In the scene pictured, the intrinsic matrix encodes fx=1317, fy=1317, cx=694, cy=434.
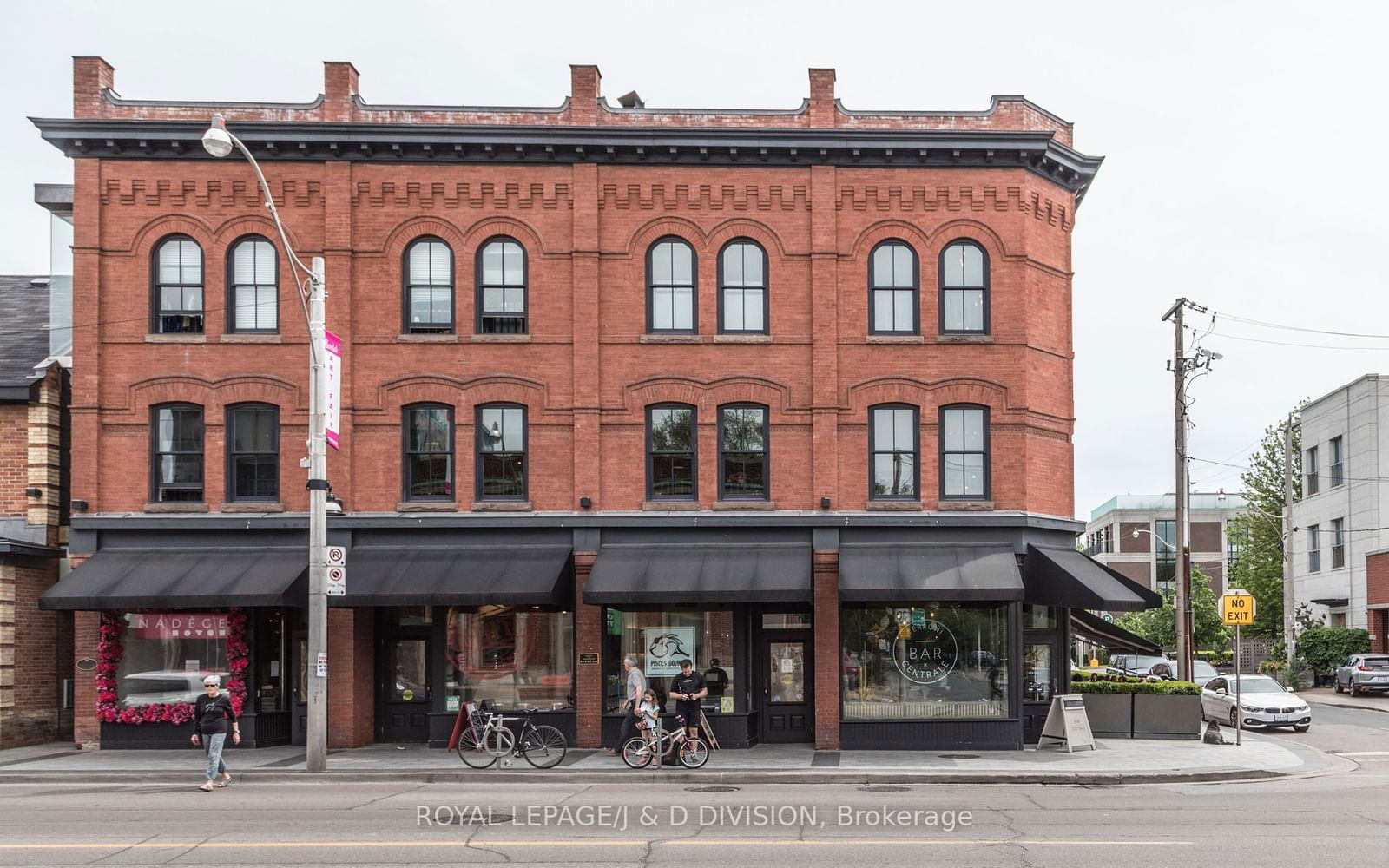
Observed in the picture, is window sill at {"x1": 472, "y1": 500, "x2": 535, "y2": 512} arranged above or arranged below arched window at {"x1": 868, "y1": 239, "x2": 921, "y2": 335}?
below

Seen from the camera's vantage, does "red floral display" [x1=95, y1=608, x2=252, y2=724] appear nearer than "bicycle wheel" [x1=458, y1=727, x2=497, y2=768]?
No

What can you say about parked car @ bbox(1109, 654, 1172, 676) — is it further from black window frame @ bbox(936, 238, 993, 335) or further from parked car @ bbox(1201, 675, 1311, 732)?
black window frame @ bbox(936, 238, 993, 335)

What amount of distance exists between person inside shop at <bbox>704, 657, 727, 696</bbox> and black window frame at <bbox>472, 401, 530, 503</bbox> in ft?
14.7

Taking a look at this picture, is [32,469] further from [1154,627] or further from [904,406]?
[1154,627]

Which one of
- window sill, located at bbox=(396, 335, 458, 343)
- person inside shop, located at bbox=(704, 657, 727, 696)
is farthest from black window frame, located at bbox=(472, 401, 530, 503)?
person inside shop, located at bbox=(704, 657, 727, 696)

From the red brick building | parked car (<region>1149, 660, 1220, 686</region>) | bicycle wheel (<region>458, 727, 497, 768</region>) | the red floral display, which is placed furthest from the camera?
parked car (<region>1149, 660, 1220, 686</region>)

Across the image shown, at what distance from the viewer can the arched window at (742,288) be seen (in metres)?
24.0

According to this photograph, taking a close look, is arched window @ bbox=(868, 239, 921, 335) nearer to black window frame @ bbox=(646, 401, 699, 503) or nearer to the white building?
black window frame @ bbox=(646, 401, 699, 503)

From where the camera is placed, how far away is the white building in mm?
52125

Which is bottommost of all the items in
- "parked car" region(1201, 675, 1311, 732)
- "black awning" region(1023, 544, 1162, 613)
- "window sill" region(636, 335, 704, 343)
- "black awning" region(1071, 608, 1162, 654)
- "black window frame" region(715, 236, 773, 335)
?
"parked car" region(1201, 675, 1311, 732)

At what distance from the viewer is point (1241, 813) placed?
51.0 ft

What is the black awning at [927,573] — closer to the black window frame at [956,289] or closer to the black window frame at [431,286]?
the black window frame at [956,289]

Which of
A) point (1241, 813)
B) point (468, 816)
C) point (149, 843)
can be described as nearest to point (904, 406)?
point (1241, 813)

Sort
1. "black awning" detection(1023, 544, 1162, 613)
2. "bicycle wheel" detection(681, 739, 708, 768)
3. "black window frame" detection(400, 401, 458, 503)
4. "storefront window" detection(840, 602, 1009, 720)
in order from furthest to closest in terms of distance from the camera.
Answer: "black window frame" detection(400, 401, 458, 503), "storefront window" detection(840, 602, 1009, 720), "black awning" detection(1023, 544, 1162, 613), "bicycle wheel" detection(681, 739, 708, 768)
